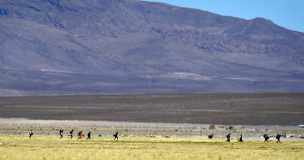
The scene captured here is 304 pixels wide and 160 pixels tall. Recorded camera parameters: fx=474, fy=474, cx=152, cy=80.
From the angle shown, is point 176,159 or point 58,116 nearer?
point 176,159

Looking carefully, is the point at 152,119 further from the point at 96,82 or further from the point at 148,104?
the point at 96,82

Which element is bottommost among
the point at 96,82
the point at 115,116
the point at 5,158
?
the point at 5,158

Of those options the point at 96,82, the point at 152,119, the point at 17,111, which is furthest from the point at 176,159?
the point at 96,82

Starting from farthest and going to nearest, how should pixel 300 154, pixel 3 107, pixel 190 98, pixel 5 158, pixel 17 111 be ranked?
pixel 190 98 < pixel 3 107 < pixel 17 111 < pixel 300 154 < pixel 5 158

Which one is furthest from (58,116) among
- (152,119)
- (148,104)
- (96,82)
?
(96,82)

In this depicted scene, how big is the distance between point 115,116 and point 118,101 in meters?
28.4

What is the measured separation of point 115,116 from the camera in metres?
82.6

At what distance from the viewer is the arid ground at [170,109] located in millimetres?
78188

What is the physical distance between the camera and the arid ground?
7819cm

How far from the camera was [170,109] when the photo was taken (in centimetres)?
9519

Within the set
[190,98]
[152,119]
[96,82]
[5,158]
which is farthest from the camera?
[96,82]

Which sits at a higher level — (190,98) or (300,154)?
(190,98)

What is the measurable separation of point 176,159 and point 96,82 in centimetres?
16887

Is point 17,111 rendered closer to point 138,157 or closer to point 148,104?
point 148,104
